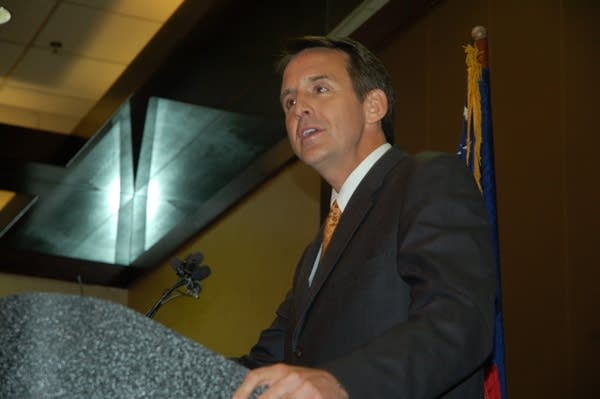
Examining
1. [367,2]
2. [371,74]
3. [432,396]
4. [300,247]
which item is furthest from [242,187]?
[432,396]

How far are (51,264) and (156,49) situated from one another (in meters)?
3.85

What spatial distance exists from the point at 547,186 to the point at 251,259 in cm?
428

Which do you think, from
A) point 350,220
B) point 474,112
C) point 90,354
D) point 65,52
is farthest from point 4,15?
point 90,354

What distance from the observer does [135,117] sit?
335 inches

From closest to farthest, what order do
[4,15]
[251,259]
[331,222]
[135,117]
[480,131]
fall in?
[331,222]
[480,131]
[4,15]
[135,117]
[251,259]

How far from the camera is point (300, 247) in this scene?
7934mm

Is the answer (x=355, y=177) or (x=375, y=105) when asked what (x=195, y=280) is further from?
(x=375, y=105)

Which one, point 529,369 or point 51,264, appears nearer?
point 529,369

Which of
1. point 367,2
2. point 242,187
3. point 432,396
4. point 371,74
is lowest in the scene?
point 432,396

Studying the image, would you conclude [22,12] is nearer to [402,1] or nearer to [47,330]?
[402,1]

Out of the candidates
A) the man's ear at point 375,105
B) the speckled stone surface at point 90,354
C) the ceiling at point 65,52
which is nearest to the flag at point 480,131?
the man's ear at point 375,105

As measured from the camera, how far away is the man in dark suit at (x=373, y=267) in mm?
1799

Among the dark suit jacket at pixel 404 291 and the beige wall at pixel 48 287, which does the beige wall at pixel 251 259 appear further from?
the dark suit jacket at pixel 404 291

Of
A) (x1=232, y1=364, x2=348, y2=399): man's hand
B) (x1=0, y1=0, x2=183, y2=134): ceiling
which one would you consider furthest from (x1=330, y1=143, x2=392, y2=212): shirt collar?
(x1=0, y1=0, x2=183, y2=134): ceiling
